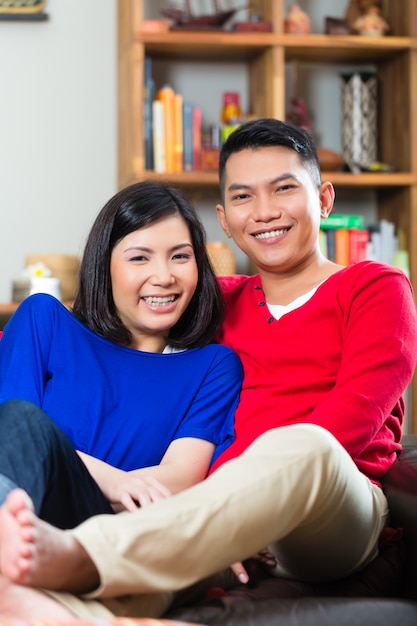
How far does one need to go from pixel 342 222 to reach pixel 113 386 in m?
1.93

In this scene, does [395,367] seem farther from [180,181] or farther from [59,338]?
[180,181]

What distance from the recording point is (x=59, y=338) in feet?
5.70

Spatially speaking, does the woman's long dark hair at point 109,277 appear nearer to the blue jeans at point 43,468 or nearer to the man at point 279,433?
the man at point 279,433

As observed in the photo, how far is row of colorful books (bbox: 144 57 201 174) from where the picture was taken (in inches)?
130

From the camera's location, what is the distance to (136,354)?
1762 millimetres

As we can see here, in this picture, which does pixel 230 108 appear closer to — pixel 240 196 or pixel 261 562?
pixel 240 196

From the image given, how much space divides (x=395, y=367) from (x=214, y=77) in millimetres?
2259

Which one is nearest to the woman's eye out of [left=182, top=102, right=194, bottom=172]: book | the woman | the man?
the woman

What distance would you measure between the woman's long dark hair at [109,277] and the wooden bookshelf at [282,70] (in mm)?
1454

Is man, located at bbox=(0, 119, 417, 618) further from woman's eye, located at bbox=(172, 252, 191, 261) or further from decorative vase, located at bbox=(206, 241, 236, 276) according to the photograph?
decorative vase, located at bbox=(206, 241, 236, 276)

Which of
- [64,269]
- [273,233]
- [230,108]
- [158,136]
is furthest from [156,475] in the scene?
[230,108]

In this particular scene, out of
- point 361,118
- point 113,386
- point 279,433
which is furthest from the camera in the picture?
point 361,118

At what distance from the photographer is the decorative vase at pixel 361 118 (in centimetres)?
354

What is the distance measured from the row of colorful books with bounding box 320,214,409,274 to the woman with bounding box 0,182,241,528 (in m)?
1.66
